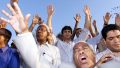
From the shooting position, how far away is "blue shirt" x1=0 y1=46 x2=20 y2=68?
14.2ft

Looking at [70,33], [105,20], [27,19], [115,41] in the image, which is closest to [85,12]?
[105,20]

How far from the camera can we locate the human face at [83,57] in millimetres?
4363

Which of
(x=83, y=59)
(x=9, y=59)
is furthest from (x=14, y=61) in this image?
(x=83, y=59)

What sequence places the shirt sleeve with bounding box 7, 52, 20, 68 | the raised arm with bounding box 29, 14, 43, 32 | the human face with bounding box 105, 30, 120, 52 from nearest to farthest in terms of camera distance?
the shirt sleeve with bounding box 7, 52, 20, 68 → the human face with bounding box 105, 30, 120, 52 → the raised arm with bounding box 29, 14, 43, 32

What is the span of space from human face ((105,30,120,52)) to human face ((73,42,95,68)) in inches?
30.8

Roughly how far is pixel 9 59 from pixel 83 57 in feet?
3.43

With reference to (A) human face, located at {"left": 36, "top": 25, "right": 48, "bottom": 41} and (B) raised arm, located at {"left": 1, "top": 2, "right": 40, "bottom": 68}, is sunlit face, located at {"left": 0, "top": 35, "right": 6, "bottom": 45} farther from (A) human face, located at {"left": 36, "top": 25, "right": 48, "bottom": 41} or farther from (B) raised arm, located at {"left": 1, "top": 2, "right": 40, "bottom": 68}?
(A) human face, located at {"left": 36, "top": 25, "right": 48, "bottom": 41}

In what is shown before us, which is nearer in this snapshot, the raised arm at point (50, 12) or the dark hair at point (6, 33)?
the dark hair at point (6, 33)

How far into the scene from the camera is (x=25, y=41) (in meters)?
3.68

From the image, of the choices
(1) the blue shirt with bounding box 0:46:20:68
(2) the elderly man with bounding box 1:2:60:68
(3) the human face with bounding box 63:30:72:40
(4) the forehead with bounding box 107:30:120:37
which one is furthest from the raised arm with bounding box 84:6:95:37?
(2) the elderly man with bounding box 1:2:60:68

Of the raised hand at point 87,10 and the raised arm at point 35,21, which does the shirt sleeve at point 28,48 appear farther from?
the raised hand at point 87,10

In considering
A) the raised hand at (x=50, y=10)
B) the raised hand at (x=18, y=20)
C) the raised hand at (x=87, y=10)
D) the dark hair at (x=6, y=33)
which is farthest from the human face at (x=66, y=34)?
the raised hand at (x=18, y=20)

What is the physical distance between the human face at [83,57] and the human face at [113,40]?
78cm

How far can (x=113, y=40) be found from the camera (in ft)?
17.5
